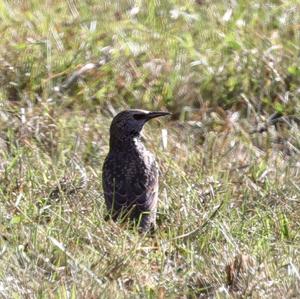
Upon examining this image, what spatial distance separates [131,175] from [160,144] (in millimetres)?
1017

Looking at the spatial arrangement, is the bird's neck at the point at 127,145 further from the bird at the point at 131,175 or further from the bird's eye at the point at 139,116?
the bird's eye at the point at 139,116

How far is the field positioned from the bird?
11 centimetres

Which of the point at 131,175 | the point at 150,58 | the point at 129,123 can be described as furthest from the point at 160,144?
the point at 150,58

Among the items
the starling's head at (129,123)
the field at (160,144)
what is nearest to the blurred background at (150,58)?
the field at (160,144)

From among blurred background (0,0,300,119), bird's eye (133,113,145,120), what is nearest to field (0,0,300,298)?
blurred background (0,0,300,119)

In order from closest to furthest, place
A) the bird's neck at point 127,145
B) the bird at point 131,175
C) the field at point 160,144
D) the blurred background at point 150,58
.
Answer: the field at point 160,144 → the bird at point 131,175 → the bird's neck at point 127,145 → the blurred background at point 150,58

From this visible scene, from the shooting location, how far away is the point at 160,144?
8.75m

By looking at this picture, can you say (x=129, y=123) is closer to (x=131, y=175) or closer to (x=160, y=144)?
(x=131, y=175)

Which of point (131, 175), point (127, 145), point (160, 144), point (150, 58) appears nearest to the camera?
point (131, 175)

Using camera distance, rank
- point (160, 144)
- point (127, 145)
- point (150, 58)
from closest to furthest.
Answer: point (127, 145), point (160, 144), point (150, 58)

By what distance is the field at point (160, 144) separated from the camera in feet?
21.3

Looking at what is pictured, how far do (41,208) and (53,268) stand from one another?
0.89 metres

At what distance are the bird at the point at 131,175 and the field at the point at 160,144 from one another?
11 centimetres

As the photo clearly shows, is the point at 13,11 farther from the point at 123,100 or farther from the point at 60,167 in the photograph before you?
the point at 60,167
